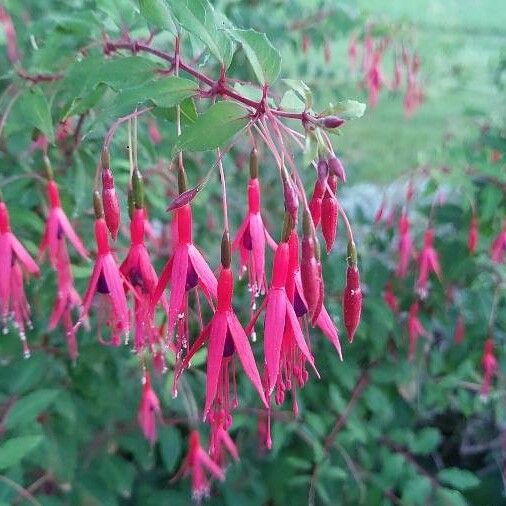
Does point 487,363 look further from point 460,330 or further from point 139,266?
point 139,266

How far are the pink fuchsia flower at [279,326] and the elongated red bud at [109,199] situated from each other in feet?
0.52

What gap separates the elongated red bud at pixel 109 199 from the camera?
670 millimetres

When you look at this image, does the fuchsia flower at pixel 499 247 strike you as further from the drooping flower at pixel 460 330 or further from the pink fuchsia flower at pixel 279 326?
the pink fuchsia flower at pixel 279 326

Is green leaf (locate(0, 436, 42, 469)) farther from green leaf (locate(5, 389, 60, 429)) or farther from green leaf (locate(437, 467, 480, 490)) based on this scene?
green leaf (locate(437, 467, 480, 490))

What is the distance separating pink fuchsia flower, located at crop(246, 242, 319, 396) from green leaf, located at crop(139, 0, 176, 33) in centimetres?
27

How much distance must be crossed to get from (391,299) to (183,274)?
950mm

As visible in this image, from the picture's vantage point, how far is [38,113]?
2.69 ft

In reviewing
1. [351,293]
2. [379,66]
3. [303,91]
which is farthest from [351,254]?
[379,66]

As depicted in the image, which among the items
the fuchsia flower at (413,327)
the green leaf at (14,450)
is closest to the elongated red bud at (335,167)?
the green leaf at (14,450)

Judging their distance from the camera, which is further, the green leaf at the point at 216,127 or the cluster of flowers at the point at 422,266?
the cluster of flowers at the point at 422,266

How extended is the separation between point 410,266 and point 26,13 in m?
0.93

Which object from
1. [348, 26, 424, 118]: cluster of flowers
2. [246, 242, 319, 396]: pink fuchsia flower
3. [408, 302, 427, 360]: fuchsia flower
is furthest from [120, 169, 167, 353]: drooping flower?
[348, 26, 424, 118]: cluster of flowers

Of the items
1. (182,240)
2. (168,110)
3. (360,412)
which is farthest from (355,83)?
(182,240)

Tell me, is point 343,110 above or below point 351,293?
above
